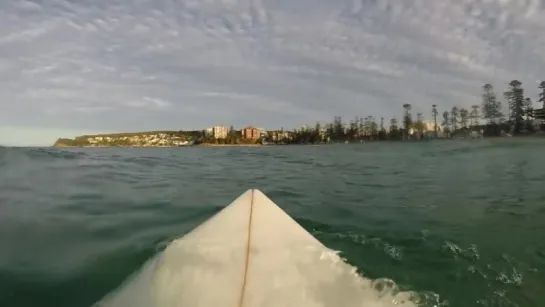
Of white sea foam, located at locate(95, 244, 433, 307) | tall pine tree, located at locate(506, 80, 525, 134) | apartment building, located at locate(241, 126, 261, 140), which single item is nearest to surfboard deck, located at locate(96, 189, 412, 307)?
white sea foam, located at locate(95, 244, 433, 307)

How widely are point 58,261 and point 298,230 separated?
3.76 metres

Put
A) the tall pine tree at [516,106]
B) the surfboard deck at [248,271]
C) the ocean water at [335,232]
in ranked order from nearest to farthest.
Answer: the surfboard deck at [248,271], the ocean water at [335,232], the tall pine tree at [516,106]

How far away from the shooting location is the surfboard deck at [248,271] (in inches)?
159

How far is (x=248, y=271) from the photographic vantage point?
4.17 meters

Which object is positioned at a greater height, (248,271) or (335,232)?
(248,271)

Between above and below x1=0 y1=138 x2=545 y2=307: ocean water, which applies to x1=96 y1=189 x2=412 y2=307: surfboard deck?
above

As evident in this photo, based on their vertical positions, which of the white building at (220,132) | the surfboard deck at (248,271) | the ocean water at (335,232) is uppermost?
the white building at (220,132)

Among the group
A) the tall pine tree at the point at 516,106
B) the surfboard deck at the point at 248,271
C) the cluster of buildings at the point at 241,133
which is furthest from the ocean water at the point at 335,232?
the cluster of buildings at the point at 241,133

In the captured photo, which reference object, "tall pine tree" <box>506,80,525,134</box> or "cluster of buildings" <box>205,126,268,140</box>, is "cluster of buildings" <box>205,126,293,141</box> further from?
"tall pine tree" <box>506,80,525,134</box>

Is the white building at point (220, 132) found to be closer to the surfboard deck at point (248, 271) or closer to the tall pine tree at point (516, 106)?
the tall pine tree at point (516, 106)

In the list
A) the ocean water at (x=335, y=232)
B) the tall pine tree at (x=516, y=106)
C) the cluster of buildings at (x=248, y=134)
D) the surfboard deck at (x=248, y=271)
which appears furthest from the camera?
the cluster of buildings at (x=248, y=134)

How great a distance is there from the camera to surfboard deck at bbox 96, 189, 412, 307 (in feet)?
13.2

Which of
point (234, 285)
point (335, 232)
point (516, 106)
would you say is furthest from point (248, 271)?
point (516, 106)

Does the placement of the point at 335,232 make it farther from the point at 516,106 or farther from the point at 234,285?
the point at 516,106
